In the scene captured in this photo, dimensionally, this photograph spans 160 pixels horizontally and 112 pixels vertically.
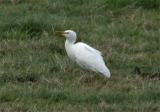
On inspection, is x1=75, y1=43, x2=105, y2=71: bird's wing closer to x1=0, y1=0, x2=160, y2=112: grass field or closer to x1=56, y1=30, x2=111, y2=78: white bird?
x1=56, y1=30, x2=111, y2=78: white bird

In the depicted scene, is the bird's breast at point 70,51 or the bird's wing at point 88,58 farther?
the bird's breast at point 70,51

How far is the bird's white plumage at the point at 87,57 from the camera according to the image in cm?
1009

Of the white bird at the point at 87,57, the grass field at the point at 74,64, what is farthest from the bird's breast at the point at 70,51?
the grass field at the point at 74,64

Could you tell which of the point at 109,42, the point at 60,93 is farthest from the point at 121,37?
the point at 60,93

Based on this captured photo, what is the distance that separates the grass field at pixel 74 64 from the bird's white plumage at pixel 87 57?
0.38ft

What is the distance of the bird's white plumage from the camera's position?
397 inches

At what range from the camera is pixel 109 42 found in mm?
11812

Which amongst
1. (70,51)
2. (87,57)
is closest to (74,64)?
(70,51)

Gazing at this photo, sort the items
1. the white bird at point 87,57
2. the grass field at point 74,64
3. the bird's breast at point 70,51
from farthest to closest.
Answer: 1. the bird's breast at point 70,51
2. the white bird at point 87,57
3. the grass field at point 74,64

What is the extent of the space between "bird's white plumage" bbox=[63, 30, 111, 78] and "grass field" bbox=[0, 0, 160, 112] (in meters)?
0.11

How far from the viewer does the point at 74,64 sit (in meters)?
10.7

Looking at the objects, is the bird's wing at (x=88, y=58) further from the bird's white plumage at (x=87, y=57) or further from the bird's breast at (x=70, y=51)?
the bird's breast at (x=70, y=51)

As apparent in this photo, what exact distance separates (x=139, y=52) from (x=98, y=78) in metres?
1.50

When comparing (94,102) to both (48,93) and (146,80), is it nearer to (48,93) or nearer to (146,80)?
(48,93)
